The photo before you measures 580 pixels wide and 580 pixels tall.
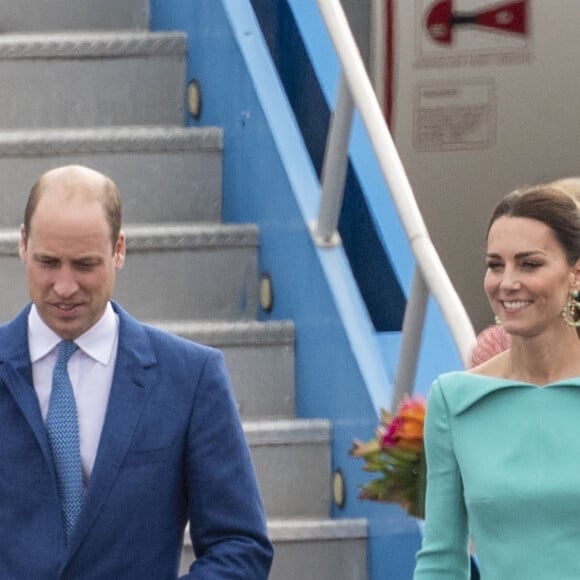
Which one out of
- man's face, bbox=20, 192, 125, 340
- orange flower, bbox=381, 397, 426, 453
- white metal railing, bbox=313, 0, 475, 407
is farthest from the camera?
white metal railing, bbox=313, 0, 475, 407

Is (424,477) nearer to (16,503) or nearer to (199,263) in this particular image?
(16,503)

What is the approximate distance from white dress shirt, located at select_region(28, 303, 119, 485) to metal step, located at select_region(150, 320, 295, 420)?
1928mm

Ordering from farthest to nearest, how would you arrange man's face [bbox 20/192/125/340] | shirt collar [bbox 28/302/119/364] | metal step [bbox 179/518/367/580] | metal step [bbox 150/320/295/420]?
metal step [bbox 150/320/295/420]
metal step [bbox 179/518/367/580]
shirt collar [bbox 28/302/119/364]
man's face [bbox 20/192/125/340]

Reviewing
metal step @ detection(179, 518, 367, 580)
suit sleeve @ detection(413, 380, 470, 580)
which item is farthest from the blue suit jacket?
metal step @ detection(179, 518, 367, 580)

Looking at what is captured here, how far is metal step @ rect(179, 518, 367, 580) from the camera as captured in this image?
4504 mm

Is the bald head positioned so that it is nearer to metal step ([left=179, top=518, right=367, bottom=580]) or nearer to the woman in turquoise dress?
the woman in turquoise dress

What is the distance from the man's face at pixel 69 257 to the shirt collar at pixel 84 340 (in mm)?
55

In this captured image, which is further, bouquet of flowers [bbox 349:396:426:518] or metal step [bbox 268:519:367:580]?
metal step [bbox 268:519:367:580]

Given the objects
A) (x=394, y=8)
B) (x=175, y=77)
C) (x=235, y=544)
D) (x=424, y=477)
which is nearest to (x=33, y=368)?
(x=235, y=544)

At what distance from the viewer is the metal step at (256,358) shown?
4980 mm

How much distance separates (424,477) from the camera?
328 cm

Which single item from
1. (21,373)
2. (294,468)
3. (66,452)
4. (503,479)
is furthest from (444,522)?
(294,468)

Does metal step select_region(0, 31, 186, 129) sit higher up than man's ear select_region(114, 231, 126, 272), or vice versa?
metal step select_region(0, 31, 186, 129)

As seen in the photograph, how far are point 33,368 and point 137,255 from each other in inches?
85.2
